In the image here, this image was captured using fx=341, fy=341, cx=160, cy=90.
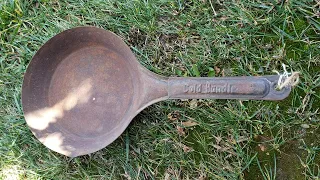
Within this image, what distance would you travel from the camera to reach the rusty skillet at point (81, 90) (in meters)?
1.84

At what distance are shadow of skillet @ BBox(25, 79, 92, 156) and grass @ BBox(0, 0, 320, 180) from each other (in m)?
0.14

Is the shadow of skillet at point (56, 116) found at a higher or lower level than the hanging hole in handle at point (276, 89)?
lower

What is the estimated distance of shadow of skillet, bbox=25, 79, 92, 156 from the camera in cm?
185

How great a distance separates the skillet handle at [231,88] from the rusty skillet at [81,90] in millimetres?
239

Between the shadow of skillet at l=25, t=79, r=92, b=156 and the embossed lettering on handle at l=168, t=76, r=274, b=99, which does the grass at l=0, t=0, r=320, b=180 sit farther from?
the embossed lettering on handle at l=168, t=76, r=274, b=99

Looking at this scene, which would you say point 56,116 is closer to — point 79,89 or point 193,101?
point 79,89

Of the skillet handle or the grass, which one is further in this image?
the grass

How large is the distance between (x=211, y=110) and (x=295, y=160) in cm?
51

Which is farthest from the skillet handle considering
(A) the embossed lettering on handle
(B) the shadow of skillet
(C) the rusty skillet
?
(B) the shadow of skillet

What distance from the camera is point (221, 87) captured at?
5.24ft

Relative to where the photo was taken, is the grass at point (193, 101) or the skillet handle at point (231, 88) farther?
the grass at point (193, 101)

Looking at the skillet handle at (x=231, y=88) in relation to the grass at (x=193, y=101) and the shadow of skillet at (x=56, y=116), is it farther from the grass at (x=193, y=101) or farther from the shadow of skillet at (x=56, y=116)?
the shadow of skillet at (x=56, y=116)

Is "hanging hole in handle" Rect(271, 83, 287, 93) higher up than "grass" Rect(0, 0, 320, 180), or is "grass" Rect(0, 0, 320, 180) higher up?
"hanging hole in handle" Rect(271, 83, 287, 93)

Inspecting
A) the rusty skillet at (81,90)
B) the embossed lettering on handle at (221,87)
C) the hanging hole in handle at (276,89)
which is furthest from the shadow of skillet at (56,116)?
the hanging hole in handle at (276,89)
